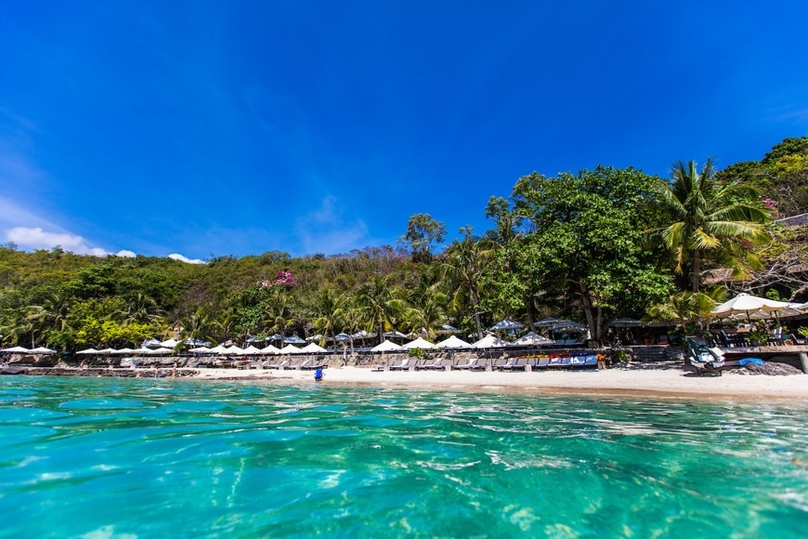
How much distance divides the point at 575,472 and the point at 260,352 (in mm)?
35909

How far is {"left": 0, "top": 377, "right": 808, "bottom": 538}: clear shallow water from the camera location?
384 cm

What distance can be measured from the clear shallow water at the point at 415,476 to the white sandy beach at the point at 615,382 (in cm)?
283

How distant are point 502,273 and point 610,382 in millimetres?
8979

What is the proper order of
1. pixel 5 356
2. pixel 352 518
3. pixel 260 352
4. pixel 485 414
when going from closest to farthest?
pixel 352 518 < pixel 485 414 < pixel 260 352 < pixel 5 356

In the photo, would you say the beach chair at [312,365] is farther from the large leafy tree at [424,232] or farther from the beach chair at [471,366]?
the large leafy tree at [424,232]

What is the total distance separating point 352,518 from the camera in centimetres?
402

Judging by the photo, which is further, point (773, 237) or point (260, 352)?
point (260, 352)

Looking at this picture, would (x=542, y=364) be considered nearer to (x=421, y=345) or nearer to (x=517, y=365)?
(x=517, y=365)

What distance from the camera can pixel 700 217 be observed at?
61.4 ft

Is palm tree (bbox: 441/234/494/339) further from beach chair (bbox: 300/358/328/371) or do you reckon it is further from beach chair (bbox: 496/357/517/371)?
beach chair (bbox: 300/358/328/371)

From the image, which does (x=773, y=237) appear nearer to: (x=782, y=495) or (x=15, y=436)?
(x=782, y=495)

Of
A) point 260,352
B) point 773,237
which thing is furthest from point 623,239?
point 260,352

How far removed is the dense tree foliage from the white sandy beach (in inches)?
135

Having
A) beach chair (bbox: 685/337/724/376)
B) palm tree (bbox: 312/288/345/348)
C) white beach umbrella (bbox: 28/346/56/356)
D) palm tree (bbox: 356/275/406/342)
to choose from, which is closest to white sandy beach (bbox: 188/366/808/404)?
beach chair (bbox: 685/337/724/376)
